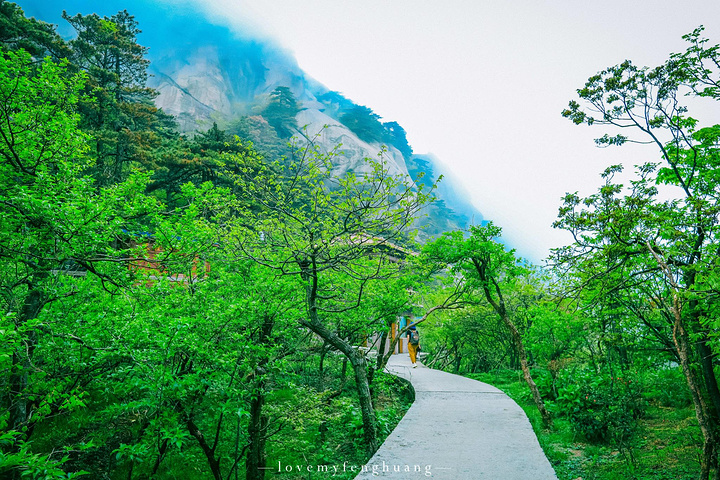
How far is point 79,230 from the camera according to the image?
3.68m

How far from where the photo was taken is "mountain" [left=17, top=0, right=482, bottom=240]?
6097cm

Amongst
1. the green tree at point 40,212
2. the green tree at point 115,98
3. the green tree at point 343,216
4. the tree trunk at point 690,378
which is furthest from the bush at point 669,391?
the green tree at point 115,98

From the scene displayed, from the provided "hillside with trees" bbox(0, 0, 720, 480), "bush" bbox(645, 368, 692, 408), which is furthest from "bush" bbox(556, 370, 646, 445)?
"bush" bbox(645, 368, 692, 408)

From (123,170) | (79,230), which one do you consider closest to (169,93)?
Result: (123,170)

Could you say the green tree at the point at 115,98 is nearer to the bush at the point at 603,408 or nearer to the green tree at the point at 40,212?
the green tree at the point at 40,212

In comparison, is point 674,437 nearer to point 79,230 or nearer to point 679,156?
point 679,156

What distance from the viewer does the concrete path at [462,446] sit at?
412cm

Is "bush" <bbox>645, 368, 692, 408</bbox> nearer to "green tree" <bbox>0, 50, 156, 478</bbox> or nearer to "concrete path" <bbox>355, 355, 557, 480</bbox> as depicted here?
"concrete path" <bbox>355, 355, 557, 480</bbox>

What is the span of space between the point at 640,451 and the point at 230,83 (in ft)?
277

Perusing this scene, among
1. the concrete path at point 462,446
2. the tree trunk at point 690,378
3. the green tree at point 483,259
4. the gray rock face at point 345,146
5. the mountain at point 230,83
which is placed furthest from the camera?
the mountain at point 230,83

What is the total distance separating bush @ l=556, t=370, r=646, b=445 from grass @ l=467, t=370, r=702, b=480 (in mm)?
180

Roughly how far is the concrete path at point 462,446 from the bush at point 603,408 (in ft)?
3.36

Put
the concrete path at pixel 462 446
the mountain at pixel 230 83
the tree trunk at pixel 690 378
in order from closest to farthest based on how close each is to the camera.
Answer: the tree trunk at pixel 690 378
the concrete path at pixel 462 446
the mountain at pixel 230 83

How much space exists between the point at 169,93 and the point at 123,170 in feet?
171
